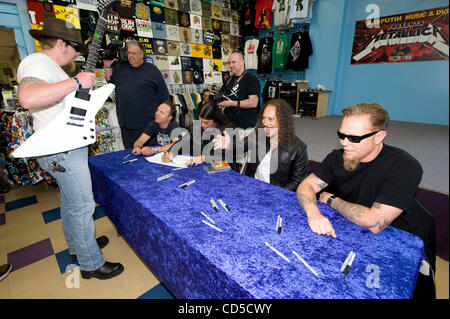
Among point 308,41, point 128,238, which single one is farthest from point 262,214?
point 308,41

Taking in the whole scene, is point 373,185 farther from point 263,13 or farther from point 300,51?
point 263,13

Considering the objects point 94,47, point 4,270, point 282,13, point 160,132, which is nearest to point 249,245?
point 94,47

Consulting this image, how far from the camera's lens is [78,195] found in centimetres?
145

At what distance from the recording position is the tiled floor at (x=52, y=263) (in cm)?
162

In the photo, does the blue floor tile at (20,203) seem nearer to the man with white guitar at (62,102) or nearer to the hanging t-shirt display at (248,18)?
the man with white guitar at (62,102)

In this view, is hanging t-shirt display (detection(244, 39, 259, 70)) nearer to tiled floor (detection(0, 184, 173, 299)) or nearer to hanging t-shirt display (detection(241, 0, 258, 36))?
hanging t-shirt display (detection(241, 0, 258, 36))

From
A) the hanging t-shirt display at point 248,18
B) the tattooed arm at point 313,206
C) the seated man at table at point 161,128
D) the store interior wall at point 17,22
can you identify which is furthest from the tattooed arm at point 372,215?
the hanging t-shirt display at point 248,18

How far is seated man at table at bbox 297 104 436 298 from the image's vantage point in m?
1.02

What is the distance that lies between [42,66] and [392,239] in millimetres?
1935

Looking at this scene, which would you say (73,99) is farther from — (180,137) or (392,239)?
(392,239)

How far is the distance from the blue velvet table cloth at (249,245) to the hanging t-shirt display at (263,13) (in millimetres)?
5765

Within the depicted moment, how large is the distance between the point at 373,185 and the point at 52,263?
98.5 inches

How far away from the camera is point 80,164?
56.9 inches

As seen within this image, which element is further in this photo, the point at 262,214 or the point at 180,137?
the point at 180,137
